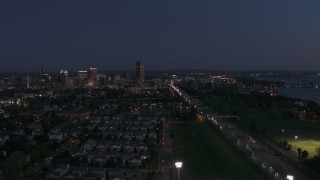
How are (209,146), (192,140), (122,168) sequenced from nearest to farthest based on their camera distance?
(122,168)
(209,146)
(192,140)

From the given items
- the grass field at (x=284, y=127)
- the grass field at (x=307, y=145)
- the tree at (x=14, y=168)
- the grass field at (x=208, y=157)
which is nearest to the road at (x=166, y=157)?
the grass field at (x=208, y=157)

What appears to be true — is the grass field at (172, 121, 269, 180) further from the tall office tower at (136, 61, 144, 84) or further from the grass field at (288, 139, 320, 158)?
the tall office tower at (136, 61, 144, 84)

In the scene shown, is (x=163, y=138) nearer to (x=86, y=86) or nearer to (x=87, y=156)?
(x=87, y=156)

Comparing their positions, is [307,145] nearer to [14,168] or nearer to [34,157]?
[34,157]

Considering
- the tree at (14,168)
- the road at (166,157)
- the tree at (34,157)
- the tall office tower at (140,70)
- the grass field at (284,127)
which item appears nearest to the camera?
the tree at (14,168)

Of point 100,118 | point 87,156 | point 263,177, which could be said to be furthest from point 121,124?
point 263,177

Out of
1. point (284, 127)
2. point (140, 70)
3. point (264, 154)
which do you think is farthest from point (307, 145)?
point (140, 70)

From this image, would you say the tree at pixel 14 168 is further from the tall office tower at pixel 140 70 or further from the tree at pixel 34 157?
the tall office tower at pixel 140 70

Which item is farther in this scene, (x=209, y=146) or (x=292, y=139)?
(x=292, y=139)
